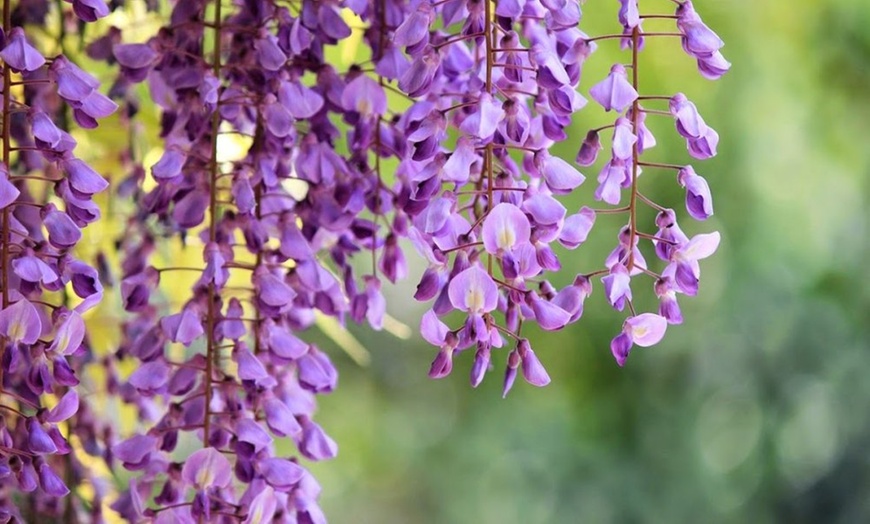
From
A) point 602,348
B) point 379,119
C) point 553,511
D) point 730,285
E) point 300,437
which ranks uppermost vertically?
point 379,119

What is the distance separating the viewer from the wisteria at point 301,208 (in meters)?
0.34

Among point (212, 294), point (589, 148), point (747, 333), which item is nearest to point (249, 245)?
point (212, 294)

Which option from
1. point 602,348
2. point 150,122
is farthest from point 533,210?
point 602,348

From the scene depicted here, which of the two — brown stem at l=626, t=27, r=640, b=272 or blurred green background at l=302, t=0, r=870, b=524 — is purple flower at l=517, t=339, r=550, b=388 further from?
blurred green background at l=302, t=0, r=870, b=524

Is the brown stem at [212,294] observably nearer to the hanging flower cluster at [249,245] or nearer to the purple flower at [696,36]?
the hanging flower cluster at [249,245]

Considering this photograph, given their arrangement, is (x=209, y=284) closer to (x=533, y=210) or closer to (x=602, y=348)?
(x=533, y=210)

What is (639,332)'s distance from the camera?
34cm

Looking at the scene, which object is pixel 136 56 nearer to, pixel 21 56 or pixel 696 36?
pixel 21 56

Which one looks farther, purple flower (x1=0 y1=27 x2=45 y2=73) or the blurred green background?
the blurred green background

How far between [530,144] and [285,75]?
93 mm

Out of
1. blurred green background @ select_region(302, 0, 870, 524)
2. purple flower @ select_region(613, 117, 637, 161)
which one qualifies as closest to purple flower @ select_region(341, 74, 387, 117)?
purple flower @ select_region(613, 117, 637, 161)

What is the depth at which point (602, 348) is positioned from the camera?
166 centimetres

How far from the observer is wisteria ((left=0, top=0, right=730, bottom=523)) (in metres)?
0.34

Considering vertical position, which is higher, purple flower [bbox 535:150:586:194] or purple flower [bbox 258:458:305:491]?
purple flower [bbox 535:150:586:194]
